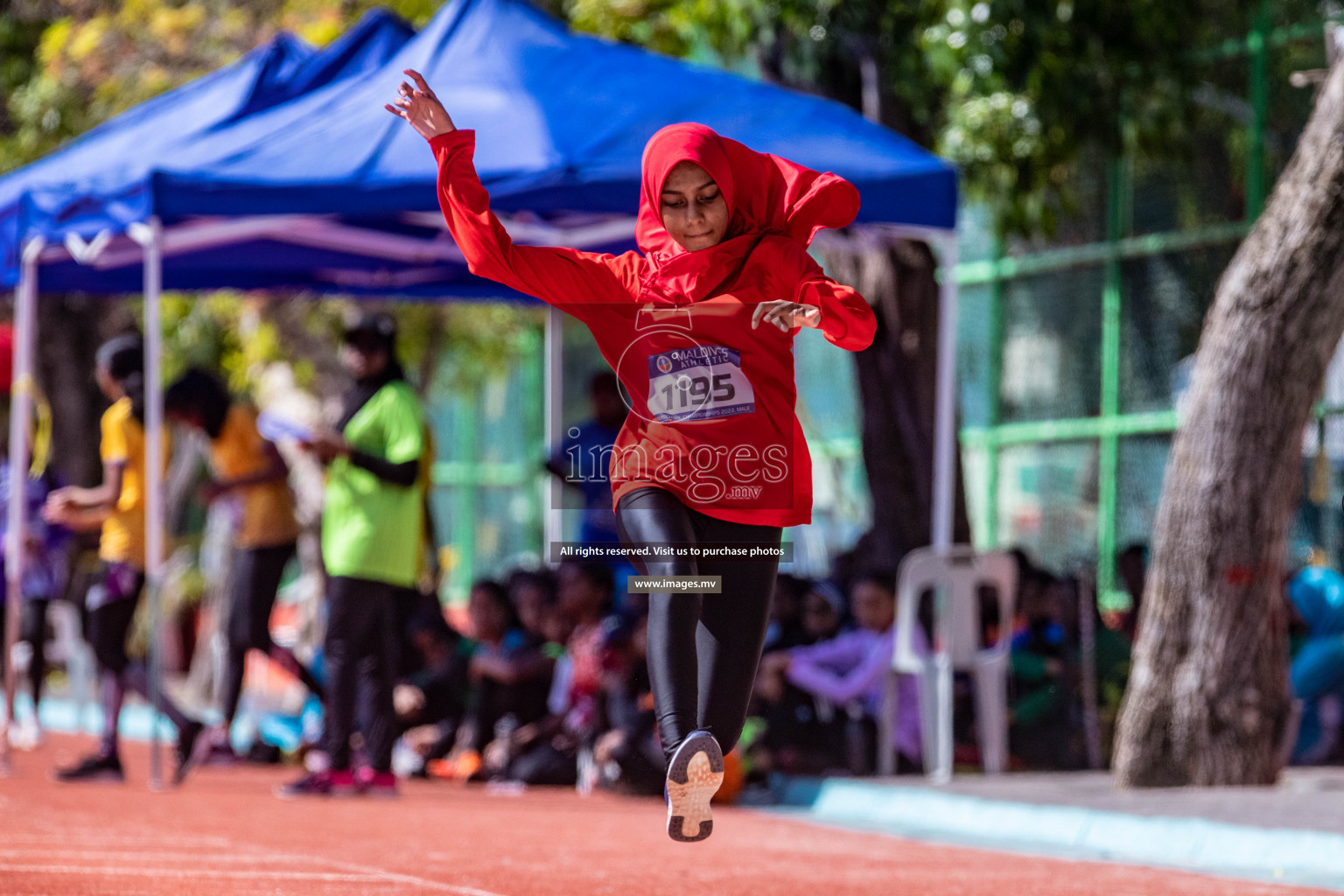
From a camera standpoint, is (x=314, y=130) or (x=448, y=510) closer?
(x=314, y=130)

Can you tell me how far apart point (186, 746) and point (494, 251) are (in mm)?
5103

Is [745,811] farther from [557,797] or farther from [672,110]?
[672,110]

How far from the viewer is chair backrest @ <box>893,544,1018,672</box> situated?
9047 millimetres

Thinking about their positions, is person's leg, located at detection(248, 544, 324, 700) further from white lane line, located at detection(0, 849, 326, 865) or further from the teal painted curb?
white lane line, located at detection(0, 849, 326, 865)

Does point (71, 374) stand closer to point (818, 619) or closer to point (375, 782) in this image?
point (375, 782)

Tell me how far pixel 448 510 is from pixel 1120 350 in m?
9.73

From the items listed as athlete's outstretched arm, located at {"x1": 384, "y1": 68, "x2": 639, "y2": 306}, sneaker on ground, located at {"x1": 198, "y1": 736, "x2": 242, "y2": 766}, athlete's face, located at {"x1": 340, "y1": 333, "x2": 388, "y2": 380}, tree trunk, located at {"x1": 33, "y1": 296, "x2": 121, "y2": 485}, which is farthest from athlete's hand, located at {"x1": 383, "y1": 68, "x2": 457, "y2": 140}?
→ tree trunk, located at {"x1": 33, "y1": 296, "x2": 121, "y2": 485}

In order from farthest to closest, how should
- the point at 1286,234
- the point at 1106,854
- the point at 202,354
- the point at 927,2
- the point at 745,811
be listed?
1. the point at 202,354
2. the point at 927,2
3. the point at 745,811
4. the point at 1286,234
5. the point at 1106,854

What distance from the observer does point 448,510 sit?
20.7m

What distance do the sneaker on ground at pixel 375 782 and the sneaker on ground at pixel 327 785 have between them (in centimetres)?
5

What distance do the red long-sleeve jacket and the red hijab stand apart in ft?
0.12

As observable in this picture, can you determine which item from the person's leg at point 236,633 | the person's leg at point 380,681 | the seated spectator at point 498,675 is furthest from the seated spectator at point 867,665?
the person's leg at point 236,633

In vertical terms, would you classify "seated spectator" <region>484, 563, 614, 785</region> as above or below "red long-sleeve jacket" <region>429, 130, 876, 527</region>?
below

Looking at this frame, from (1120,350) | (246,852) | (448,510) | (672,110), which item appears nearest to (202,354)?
(448,510)
